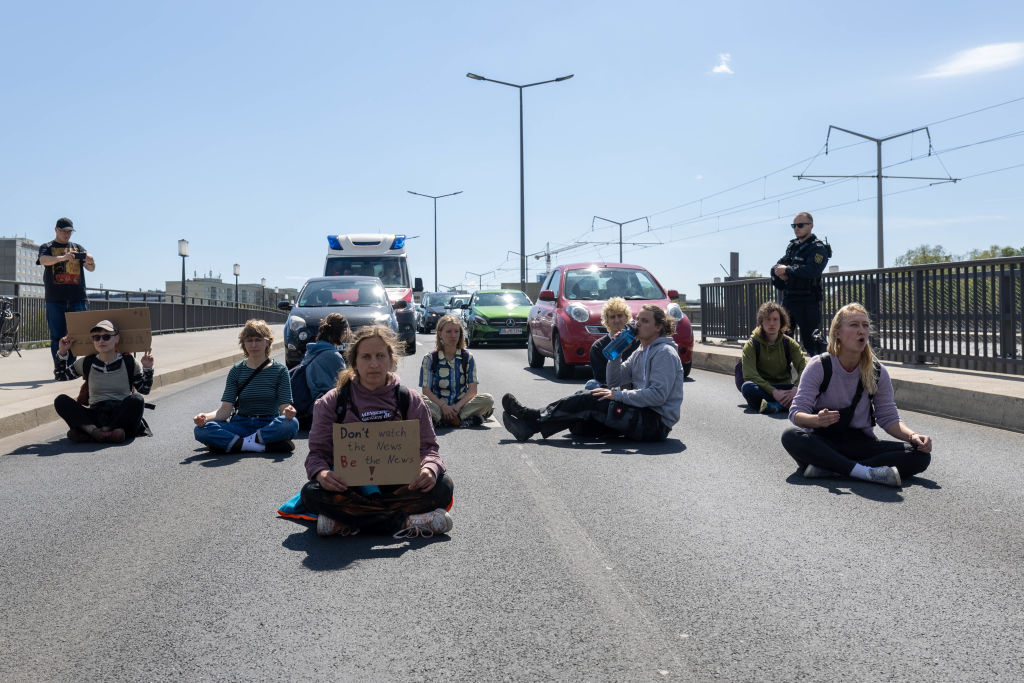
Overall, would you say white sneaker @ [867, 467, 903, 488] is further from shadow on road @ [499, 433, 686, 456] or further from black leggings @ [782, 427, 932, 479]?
shadow on road @ [499, 433, 686, 456]

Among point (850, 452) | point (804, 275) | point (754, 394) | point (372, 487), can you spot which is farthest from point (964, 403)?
point (372, 487)

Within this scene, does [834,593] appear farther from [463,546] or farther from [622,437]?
[622,437]

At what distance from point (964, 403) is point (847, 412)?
11.4 feet

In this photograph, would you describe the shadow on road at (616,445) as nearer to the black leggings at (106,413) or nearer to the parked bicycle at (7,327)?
the black leggings at (106,413)

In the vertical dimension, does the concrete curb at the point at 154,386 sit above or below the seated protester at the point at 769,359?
below

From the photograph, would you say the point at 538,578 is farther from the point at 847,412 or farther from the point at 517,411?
the point at 517,411

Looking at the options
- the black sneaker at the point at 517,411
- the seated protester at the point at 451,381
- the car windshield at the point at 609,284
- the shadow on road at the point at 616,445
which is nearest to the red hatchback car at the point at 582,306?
the car windshield at the point at 609,284

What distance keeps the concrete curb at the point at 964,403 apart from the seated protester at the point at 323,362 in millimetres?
5796

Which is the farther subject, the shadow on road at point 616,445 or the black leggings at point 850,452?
the shadow on road at point 616,445

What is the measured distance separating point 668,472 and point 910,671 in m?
3.64

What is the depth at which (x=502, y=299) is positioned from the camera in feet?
80.1

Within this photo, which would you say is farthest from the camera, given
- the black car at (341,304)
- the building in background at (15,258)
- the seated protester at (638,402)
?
the building in background at (15,258)

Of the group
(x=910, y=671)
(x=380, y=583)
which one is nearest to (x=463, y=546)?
(x=380, y=583)

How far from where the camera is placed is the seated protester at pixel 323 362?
836 cm
